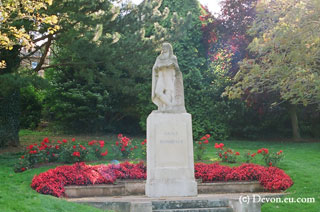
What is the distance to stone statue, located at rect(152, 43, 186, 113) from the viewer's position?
8.33 metres

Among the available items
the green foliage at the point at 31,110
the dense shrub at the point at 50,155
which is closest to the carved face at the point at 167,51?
the dense shrub at the point at 50,155

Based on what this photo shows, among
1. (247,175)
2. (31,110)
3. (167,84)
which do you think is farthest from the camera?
(31,110)

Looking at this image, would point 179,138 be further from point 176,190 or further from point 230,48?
point 230,48

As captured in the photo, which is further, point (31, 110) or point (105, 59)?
point (31, 110)

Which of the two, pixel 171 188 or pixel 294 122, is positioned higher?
pixel 294 122

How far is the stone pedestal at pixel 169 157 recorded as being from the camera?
7.85m

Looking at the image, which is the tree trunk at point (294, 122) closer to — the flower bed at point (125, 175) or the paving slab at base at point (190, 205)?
the flower bed at point (125, 175)

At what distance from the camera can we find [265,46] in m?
10.0

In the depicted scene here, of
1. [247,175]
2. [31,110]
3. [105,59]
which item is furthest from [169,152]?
[31,110]

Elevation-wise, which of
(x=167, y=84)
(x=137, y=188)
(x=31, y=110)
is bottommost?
(x=137, y=188)

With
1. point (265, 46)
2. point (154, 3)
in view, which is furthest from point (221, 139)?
point (265, 46)

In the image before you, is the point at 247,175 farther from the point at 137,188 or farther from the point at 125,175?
the point at 125,175

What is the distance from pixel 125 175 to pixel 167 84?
2.97 meters

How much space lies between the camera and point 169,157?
800 centimetres
